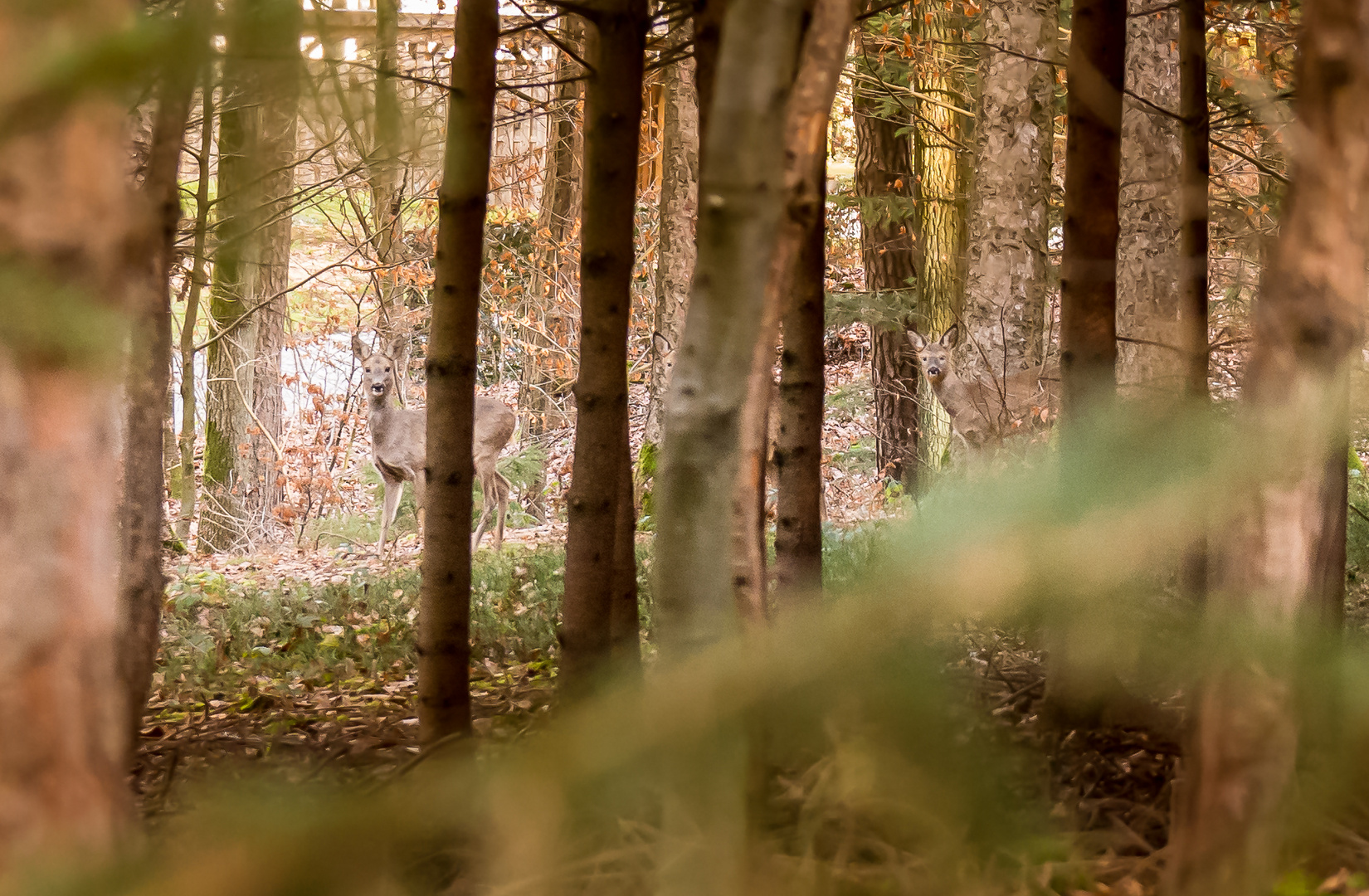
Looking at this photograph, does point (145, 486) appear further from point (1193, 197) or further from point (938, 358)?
point (938, 358)

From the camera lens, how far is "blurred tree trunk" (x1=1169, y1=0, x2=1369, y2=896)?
57.1 inches

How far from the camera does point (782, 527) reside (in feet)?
15.1

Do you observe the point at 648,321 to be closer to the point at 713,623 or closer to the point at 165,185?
Answer: the point at 165,185

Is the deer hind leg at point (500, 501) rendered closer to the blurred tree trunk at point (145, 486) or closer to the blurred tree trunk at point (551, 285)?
the blurred tree trunk at point (551, 285)

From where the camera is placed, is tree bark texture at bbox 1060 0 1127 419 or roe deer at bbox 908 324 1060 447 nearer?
tree bark texture at bbox 1060 0 1127 419

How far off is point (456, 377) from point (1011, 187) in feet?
23.2

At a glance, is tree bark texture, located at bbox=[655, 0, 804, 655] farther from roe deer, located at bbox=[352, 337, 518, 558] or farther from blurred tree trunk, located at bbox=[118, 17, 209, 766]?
roe deer, located at bbox=[352, 337, 518, 558]

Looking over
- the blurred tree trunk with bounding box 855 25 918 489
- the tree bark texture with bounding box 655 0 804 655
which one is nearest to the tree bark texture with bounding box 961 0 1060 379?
the blurred tree trunk with bounding box 855 25 918 489

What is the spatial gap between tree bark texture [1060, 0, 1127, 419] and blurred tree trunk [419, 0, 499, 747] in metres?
2.07

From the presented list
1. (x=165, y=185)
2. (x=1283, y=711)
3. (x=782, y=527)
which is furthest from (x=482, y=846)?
(x=782, y=527)

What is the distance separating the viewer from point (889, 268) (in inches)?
521

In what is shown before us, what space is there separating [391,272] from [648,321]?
3.03 meters

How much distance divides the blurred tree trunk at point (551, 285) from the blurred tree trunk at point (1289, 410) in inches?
424

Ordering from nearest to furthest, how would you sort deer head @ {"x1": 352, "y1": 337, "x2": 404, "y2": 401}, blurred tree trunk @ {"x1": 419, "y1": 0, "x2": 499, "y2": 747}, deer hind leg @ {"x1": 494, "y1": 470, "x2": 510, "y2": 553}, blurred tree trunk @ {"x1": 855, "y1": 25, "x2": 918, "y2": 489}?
blurred tree trunk @ {"x1": 419, "y1": 0, "x2": 499, "y2": 747} < deer hind leg @ {"x1": 494, "y1": 470, "x2": 510, "y2": 553} < deer head @ {"x1": 352, "y1": 337, "x2": 404, "y2": 401} < blurred tree trunk @ {"x1": 855, "y1": 25, "x2": 918, "y2": 489}
